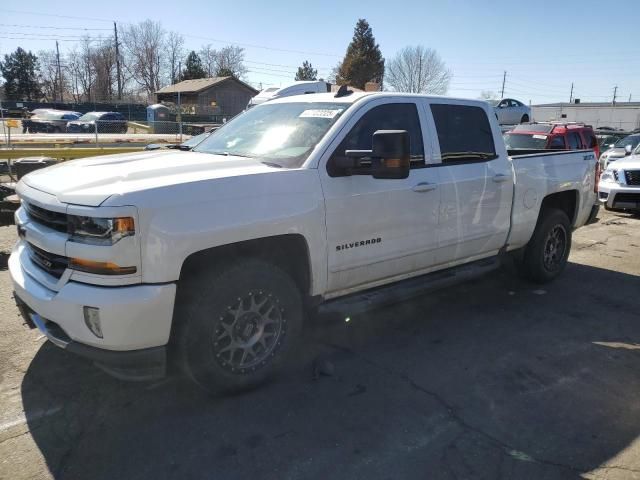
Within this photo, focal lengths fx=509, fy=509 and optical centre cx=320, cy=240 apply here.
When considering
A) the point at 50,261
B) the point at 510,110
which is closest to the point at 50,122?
the point at 510,110

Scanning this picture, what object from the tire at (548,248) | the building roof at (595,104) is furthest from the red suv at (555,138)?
the building roof at (595,104)

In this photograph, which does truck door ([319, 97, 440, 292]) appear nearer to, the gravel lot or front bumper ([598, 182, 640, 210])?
the gravel lot

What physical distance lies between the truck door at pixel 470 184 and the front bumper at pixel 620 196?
7.01m

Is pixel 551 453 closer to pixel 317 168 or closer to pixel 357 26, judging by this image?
pixel 317 168

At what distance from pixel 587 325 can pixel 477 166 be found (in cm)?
185

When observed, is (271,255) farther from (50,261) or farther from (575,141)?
(575,141)

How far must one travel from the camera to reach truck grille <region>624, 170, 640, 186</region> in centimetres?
1054

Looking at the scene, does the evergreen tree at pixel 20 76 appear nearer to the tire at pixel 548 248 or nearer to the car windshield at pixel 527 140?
the car windshield at pixel 527 140

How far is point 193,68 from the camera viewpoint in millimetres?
79500

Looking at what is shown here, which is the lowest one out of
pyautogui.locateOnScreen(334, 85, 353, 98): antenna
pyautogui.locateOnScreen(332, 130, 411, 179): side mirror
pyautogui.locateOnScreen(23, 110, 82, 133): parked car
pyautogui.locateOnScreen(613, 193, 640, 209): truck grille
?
pyautogui.locateOnScreen(613, 193, 640, 209): truck grille

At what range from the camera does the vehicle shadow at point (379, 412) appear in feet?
9.06

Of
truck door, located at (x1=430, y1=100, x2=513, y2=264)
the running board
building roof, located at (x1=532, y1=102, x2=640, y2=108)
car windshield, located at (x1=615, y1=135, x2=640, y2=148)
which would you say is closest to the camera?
the running board

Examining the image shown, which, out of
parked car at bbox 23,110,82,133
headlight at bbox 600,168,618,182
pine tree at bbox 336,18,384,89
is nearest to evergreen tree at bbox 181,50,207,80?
pine tree at bbox 336,18,384,89

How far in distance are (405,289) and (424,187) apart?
84cm
